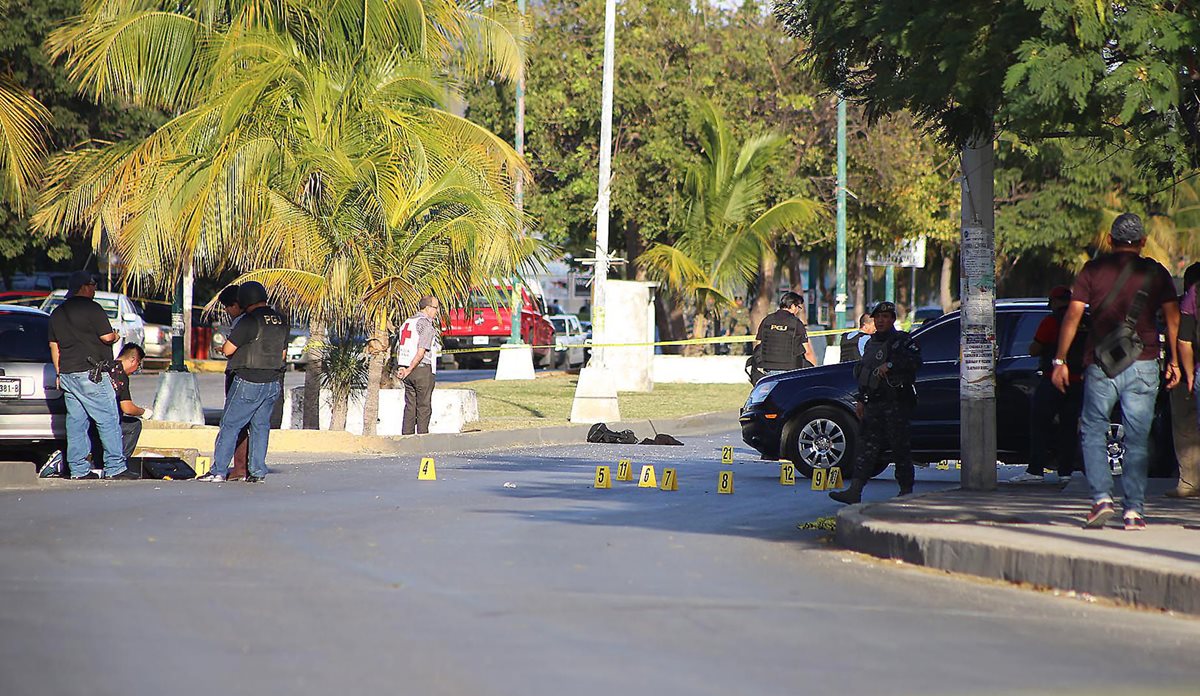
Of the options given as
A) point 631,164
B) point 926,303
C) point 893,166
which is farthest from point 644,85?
point 926,303

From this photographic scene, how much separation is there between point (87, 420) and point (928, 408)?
754 centimetres

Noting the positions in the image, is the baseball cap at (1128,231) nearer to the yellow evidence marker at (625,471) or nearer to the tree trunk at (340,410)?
the yellow evidence marker at (625,471)

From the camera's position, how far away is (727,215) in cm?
3928

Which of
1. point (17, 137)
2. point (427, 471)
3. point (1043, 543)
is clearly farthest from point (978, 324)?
point (17, 137)

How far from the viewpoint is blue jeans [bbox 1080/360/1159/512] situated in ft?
32.3

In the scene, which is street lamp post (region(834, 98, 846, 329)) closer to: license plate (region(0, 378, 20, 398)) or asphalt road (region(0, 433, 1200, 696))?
license plate (region(0, 378, 20, 398))

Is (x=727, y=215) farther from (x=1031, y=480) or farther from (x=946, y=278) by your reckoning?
(x=1031, y=480)

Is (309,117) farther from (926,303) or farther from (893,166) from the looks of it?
(926,303)

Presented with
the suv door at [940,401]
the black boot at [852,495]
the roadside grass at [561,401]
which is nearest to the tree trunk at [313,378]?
the roadside grass at [561,401]

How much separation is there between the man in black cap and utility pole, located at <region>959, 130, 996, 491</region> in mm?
6858

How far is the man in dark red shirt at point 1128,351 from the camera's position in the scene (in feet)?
32.3

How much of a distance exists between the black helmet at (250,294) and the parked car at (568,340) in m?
23.0

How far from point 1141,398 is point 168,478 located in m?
8.61

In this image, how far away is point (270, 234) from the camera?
19.4 meters
